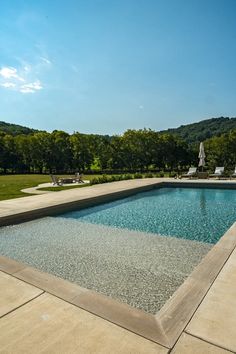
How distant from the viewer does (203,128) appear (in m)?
64.6

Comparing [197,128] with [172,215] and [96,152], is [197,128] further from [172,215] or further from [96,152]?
[172,215]

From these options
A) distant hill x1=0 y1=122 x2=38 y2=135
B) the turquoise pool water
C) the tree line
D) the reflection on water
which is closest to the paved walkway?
the turquoise pool water

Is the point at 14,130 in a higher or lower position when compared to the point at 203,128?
lower

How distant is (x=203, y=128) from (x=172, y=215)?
62.3 metres

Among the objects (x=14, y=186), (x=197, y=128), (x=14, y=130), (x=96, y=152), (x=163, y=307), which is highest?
(x=197, y=128)

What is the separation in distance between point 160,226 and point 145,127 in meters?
31.9

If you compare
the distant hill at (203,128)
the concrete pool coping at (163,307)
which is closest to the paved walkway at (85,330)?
the concrete pool coping at (163,307)

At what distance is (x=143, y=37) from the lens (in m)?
12.5

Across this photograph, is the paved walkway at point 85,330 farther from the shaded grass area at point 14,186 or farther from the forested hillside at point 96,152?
the forested hillside at point 96,152

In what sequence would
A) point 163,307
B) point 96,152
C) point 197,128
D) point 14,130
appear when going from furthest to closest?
point 197,128
point 14,130
point 96,152
point 163,307

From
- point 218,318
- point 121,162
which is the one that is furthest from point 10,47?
point 121,162

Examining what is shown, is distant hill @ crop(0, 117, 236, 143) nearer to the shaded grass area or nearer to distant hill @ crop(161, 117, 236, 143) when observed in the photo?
distant hill @ crop(161, 117, 236, 143)

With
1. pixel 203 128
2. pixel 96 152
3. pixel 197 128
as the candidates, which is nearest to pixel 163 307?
pixel 96 152

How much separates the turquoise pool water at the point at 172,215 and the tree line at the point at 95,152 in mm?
23283
